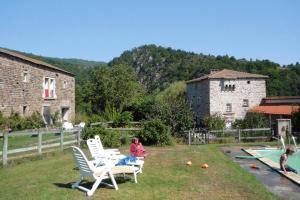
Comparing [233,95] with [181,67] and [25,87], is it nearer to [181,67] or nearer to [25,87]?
[25,87]

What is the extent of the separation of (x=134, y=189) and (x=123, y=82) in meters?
50.1

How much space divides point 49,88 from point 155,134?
1484 centimetres

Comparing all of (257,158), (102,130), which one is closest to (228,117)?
(102,130)

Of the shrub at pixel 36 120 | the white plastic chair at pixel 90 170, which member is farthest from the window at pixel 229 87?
the white plastic chair at pixel 90 170

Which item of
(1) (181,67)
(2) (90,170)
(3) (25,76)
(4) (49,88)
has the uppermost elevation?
(1) (181,67)

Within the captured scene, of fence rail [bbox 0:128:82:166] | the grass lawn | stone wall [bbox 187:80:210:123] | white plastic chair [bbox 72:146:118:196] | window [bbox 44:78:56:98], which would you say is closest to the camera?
the grass lawn

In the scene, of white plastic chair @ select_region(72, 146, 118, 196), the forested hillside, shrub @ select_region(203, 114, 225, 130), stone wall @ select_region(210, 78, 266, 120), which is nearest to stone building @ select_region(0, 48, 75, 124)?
shrub @ select_region(203, 114, 225, 130)

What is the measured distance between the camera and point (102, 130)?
20828 millimetres

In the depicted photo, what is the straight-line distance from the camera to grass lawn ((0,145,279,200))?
8742mm

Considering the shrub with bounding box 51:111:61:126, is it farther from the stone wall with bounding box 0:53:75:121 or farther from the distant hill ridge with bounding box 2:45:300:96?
the distant hill ridge with bounding box 2:45:300:96

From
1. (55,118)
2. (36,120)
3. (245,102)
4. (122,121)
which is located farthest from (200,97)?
(36,120)

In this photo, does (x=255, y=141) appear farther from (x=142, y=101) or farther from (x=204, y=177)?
(x=142, y=101)

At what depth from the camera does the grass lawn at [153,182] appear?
28.7ft

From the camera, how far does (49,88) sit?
107 feet
